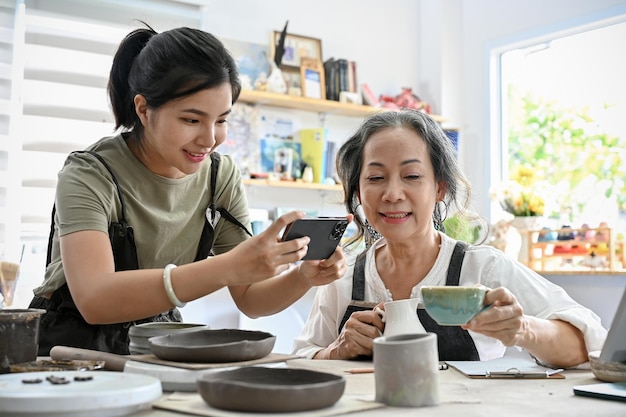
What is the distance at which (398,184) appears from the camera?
81.5 inches

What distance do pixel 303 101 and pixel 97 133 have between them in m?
1.33

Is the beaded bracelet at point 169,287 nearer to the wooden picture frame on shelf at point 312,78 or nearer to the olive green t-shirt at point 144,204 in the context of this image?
the olive green t-shirt at point 144,204

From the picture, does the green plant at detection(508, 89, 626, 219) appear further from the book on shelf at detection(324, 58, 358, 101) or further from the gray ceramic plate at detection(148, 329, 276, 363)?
the gray ceramic plate at detection(148, 329, 276, 363)

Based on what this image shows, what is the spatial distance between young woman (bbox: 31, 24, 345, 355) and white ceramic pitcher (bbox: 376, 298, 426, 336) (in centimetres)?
24

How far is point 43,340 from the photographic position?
1.85 m

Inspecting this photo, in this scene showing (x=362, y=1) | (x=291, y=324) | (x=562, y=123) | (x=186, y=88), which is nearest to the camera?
(x=186, y=88)

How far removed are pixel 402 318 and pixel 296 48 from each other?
3745 mm

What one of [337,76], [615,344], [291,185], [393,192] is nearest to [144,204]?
[393,192]

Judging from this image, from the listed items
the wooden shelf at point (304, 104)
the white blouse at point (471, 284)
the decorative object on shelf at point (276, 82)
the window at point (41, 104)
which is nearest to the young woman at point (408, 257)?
the white blouse at point (471, 284)

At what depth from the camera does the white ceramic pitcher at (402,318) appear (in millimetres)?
1444

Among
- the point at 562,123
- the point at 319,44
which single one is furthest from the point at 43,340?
the point at 562,123

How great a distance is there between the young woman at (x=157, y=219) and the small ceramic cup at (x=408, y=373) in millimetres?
441

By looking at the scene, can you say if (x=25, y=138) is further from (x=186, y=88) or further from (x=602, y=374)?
(x=602, y=374)

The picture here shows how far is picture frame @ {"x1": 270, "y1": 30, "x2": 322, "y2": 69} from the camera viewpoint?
4891 mm
